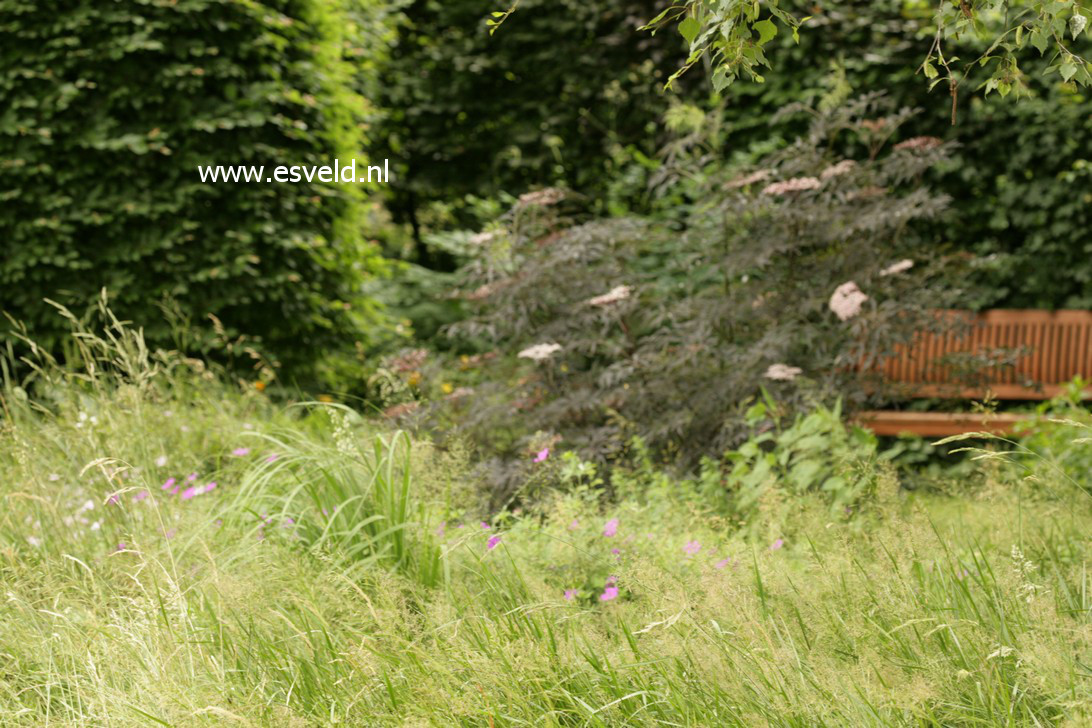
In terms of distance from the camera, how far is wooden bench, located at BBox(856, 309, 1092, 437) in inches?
218

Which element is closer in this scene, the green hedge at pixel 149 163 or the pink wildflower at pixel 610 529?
the pink wildflower at pixel 610 529

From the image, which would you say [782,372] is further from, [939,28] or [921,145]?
[939,28]

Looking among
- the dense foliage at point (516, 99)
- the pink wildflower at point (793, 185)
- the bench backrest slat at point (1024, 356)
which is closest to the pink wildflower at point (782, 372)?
the pink wildflower at point (793, 185)

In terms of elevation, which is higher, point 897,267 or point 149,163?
point 149,163

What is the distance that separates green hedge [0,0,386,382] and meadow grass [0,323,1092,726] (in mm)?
2452

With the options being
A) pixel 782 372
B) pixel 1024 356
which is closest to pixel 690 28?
pixel 782 372

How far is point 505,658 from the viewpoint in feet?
7.11

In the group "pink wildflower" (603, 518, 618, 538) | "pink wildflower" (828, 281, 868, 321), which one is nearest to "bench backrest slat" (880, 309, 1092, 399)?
"pink wildflower" (828, 281, 868, 321)

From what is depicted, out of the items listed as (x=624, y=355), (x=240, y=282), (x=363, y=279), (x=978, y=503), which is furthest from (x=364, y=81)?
(x=978, y=503)

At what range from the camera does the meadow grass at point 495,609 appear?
2039 mm

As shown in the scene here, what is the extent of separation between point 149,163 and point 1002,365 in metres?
4.96

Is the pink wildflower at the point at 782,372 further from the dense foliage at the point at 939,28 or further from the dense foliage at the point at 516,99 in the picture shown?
the dense foliage at the point at 516,99

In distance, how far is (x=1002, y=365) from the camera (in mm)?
5609

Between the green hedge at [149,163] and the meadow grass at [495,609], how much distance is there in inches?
96.5
